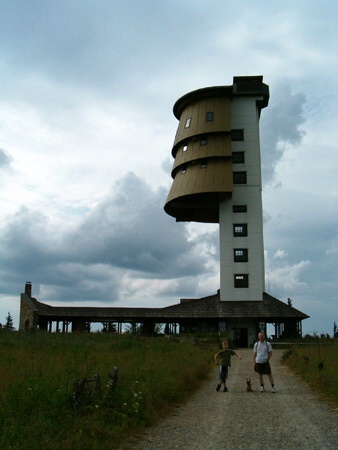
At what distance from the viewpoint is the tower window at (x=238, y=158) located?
54469mm

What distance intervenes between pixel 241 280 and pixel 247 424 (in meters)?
42.0

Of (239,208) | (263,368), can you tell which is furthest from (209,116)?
(263,368)

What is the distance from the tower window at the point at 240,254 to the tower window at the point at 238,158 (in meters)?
8.80

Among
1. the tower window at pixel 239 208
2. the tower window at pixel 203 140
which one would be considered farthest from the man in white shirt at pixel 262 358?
the tower window at pixel 203 140

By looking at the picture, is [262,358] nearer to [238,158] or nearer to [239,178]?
[239,178]

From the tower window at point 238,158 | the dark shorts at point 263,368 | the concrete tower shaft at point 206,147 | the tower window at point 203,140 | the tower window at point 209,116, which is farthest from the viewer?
the tower window at point 238,158

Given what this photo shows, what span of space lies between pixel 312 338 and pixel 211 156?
19.0 meters

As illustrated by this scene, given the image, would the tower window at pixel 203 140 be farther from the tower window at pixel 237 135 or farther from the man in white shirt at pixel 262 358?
the man in white shirt at pixel 262 358

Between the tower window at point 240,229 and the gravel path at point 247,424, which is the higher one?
the tower window at point 240,229

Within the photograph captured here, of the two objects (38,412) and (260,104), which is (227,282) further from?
(38,412)

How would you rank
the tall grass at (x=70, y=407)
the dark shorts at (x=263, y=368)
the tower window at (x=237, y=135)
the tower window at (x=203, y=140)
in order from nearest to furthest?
the tall grass at (x=70, y=407)
the dark shorts at (x=263, y=368)
the tower window at (x=203, y=140)
the tower window at (x=237, y=135)

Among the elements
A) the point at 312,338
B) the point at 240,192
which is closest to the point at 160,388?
the point at 312,338

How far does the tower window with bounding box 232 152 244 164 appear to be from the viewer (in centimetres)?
5447

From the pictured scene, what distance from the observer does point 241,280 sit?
52250 millimetres
